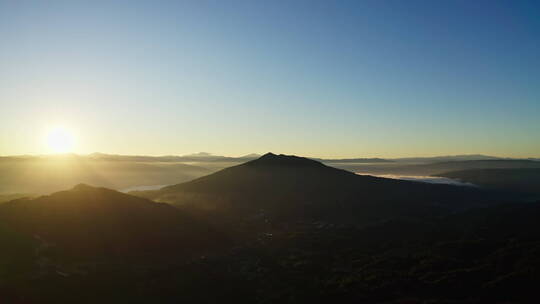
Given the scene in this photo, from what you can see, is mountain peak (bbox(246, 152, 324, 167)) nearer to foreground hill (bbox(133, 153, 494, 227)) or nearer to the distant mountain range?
foreground hill (bbox(133, 153, 494, 227))

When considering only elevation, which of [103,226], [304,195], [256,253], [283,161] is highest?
[283,161]

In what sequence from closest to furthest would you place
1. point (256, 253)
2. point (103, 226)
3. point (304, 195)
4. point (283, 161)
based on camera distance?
1. point (256, 253)
2. point (103, 226)
3. point (304, 195)
4. point (283, 161)

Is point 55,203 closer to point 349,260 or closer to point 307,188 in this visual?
point 349,260

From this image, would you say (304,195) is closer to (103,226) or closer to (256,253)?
(256,253)

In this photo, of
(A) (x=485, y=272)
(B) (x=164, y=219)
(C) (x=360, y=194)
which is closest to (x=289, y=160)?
(C) (x=360, y=194)

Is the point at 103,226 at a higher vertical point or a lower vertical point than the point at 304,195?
higher

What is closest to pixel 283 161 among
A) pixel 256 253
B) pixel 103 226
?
pixel 256 253
